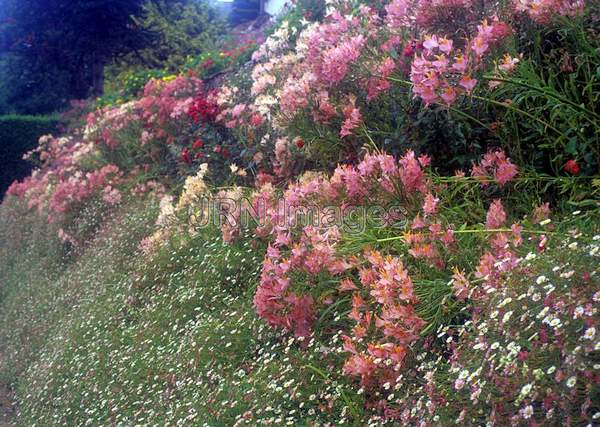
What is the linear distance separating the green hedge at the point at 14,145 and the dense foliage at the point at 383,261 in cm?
1168

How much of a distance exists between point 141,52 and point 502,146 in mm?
17876

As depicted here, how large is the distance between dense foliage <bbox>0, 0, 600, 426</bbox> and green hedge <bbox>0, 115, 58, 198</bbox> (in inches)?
460

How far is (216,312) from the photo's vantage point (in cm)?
490

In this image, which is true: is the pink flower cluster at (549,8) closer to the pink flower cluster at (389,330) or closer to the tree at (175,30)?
the pink flower cluster at (389,330)

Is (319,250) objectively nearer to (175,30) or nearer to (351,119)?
(351,119)

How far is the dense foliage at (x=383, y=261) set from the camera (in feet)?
8.47

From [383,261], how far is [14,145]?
1645 cm

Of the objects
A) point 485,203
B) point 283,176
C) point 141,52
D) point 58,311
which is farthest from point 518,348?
point 141,52

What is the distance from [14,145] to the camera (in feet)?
59.1

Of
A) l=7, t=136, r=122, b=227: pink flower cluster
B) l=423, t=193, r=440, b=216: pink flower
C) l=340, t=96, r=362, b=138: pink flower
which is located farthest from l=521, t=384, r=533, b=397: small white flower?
l=7, t=136, r=122, b=227: pink flower cluster

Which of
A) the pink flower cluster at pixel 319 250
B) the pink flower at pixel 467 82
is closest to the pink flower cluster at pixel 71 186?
the pink flower cluster at pixel 319 250

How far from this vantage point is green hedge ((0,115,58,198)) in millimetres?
17906

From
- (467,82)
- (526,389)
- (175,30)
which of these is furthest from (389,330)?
(175,30)

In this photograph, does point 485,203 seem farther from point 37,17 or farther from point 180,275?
point 37,17
